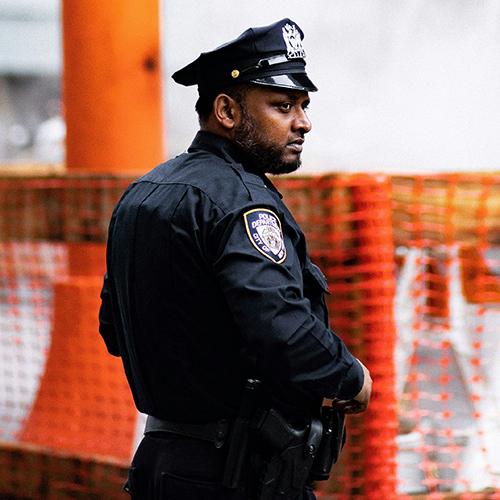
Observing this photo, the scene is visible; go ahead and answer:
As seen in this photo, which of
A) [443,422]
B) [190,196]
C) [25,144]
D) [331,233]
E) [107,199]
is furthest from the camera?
[25,144]

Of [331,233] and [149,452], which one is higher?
[331,233]

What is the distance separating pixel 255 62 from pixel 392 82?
871 centimetres

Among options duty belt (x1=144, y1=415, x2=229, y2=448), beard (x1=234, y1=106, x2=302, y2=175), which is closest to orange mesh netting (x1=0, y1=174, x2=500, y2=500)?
beard (x1=234, y1=106, x2=302, y2=175)

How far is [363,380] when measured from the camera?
2.85m

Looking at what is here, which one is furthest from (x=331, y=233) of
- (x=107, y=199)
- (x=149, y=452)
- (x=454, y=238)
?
(x=149, y=452)

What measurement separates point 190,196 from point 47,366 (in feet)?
8.87

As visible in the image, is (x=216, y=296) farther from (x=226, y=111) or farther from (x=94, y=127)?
(x=94, y=127)

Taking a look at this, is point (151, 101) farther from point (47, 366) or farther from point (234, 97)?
point (234, 97)

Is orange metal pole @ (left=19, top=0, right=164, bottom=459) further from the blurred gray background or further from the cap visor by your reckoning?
the blurred gray background

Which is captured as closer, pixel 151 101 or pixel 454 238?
pixel 454 238

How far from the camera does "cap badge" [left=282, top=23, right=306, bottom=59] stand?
2.89 metres

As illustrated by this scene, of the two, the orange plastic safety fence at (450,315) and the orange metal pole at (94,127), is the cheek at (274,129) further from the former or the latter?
the orange metal pole at (94,127)

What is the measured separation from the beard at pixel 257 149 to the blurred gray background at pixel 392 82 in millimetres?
7307

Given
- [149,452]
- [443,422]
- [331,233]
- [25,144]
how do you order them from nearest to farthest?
[149,452] → [331,233] → [443,422] → [25,144]
